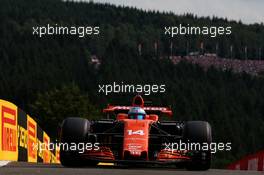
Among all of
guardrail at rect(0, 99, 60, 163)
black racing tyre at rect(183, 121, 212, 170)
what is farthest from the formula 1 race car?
guardrail at rect(0, 99, 60, 163)

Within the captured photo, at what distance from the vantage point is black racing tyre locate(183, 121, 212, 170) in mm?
15672

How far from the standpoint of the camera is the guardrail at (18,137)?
2005 centimetres

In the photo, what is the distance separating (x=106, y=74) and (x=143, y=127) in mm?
172780

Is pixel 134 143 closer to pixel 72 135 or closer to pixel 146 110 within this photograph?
pixel 72 135

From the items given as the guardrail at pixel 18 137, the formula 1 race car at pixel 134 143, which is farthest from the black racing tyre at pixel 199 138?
the guardrail at pixel 18 137

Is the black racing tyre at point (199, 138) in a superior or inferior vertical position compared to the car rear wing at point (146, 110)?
inferior

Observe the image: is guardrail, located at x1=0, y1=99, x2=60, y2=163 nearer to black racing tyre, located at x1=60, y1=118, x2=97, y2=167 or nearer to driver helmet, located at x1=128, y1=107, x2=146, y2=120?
driver helmet, located at x1=128, y1=107, x2=146, y2=120

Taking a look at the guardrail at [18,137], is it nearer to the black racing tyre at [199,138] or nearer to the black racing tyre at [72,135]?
the black racing tyre at [72,135]

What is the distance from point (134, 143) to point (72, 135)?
1120mm

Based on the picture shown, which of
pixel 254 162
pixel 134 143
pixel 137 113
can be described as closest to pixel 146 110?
pixel 137 113

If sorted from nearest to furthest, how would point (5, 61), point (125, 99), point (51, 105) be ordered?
point (51, 105) → point (125, 99) → point (5, 61)

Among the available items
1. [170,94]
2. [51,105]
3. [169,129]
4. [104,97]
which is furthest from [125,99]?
[169,129]

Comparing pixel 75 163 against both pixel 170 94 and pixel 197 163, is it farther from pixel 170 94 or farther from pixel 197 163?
pixel 170 94

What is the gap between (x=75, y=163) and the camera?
52.7ft
